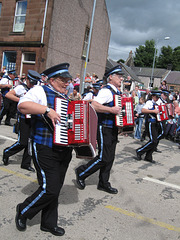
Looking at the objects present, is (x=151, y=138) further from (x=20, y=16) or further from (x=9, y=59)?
(x=9, y=59)

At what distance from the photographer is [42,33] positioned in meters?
16.2

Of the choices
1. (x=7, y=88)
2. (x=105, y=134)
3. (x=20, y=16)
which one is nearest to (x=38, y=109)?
(x=105, y=134)

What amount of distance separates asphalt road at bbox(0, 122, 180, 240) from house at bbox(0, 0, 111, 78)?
1246 cm

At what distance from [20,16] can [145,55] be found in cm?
6388

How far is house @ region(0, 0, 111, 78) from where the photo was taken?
16.3m

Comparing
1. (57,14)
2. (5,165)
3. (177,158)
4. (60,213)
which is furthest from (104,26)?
(60,213)

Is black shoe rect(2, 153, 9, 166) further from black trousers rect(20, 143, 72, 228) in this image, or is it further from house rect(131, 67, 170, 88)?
house rect(131, 67, 170, 88)

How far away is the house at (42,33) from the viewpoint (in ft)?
53.6

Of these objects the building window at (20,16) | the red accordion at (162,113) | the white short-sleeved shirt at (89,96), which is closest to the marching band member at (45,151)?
the red accordion at (162,113)

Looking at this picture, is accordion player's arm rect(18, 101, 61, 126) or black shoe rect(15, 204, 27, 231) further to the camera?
black shoe rect(15, 204, 27, 231)

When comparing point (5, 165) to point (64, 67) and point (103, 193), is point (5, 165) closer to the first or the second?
point (103, 193)

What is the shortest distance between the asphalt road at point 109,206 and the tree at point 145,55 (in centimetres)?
7394

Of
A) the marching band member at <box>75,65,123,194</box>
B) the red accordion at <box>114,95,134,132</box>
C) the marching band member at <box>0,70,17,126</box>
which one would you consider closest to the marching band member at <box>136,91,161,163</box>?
the red accordion at <box>114,95,134,132</box>

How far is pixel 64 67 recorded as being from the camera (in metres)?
2.78
